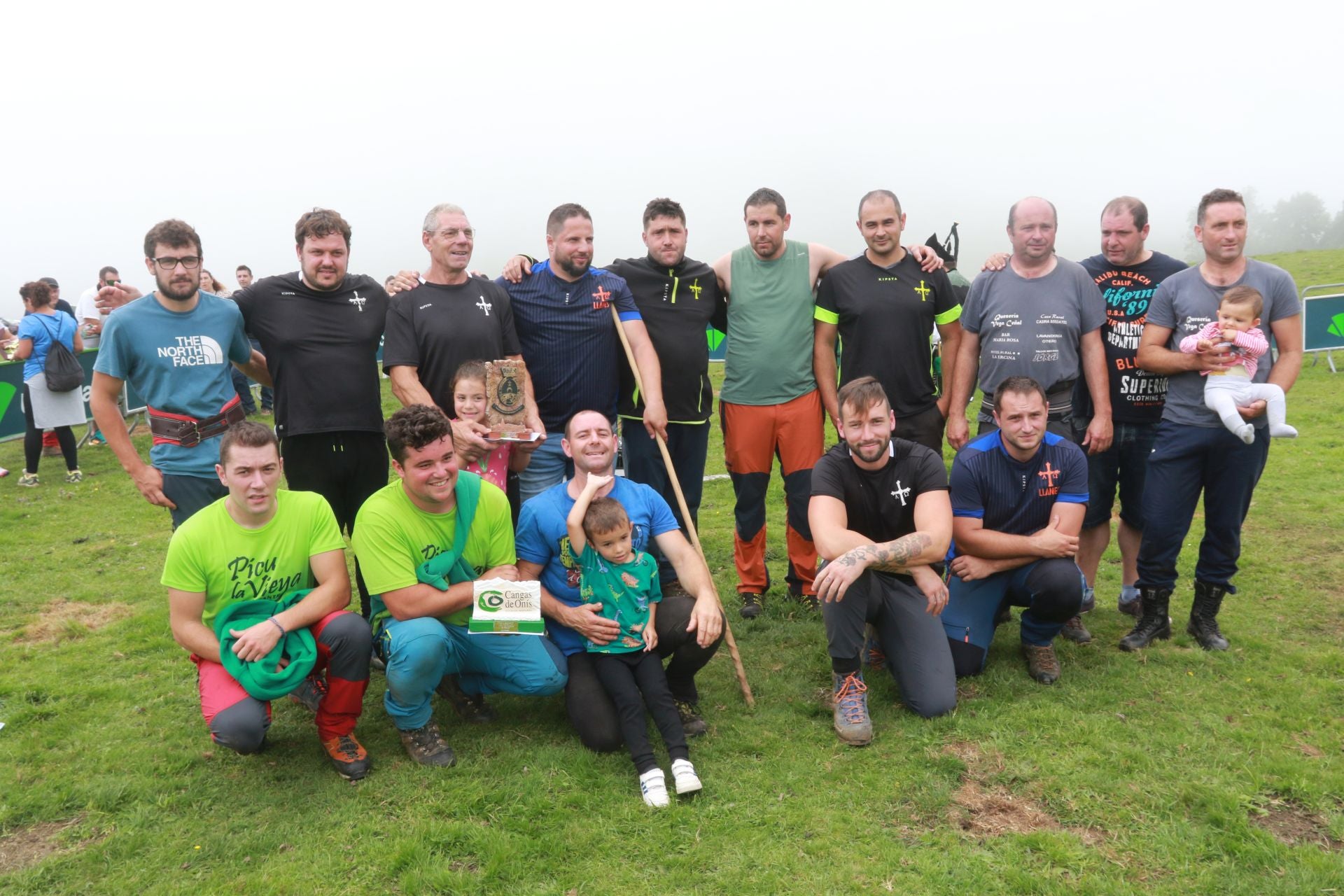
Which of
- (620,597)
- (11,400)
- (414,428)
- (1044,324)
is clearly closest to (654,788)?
(620,597)

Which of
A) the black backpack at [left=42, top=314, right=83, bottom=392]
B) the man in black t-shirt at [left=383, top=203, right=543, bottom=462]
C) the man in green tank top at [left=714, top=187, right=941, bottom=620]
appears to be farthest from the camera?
the black backpack at [left=42, top=314, right=83, bottom=392]

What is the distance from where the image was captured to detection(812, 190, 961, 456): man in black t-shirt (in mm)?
5281

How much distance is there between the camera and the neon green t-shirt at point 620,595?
161 inches

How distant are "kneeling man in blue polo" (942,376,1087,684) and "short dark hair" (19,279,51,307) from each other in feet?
35.5

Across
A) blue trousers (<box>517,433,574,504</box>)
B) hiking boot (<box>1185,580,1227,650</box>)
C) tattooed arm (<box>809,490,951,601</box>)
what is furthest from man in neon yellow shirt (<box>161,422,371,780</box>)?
hiking boot (<box>1185,580,1227,650</box>)

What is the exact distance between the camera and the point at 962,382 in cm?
532

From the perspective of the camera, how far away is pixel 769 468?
5.74 meters

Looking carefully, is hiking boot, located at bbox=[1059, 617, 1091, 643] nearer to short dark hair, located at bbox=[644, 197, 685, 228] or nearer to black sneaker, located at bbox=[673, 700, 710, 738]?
black sneaker, located at bbox=[673, 700, 710, 738]

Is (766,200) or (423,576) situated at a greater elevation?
(766,200)

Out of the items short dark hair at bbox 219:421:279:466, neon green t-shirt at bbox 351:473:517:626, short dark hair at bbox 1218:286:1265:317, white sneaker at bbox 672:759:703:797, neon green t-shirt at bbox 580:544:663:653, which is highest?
short dark hair at bbox 1218:286:1265:317

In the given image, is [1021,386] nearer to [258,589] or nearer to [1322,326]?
[258,589]

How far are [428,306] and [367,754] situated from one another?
2.25 meters

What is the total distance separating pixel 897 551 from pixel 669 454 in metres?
1.82

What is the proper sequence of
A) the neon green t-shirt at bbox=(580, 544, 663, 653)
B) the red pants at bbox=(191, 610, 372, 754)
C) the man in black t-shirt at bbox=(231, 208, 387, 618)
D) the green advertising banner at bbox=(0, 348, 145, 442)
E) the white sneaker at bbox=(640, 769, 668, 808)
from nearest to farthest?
the white sneaker at bbox=(640, 769, 668, 808)
the red pants at bbox=(191, 610, 372, 754)
the neon green t-shirt at bbox=(580, 544, 663, 653)
the man in black t-shirt at bbox=(231, 208, 387, 618)
the green advertising banner at bbox=(0, 348, 145, 442)
